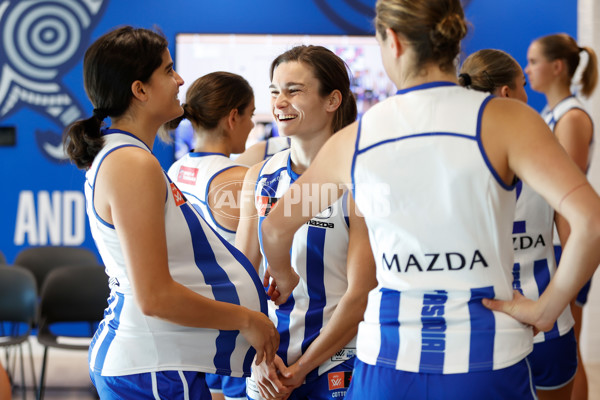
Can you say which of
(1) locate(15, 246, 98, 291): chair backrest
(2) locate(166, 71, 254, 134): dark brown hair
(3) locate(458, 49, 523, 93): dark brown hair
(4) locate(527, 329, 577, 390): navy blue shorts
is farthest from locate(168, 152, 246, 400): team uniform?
(1) locate(15, 246, 98, 291): chair backrest

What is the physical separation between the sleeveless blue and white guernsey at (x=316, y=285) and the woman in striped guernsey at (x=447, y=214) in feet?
1.64

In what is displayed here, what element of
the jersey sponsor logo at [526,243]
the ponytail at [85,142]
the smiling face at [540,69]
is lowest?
the jersey sponsor logo at [526,243]

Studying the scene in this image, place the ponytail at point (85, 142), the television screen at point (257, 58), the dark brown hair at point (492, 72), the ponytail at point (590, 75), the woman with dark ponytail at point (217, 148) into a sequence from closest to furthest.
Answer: the ponytail at point (85, 142)
the dark brown hair at point (492, 72)
the woman with dark ponytail at point (217, 148)
the ponytail at point (590, 75)
the television screen at point (257, 58)

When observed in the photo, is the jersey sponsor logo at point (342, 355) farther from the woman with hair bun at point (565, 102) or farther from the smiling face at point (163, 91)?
the woman with hair bun at point (565, 102)

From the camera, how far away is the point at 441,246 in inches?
49.3

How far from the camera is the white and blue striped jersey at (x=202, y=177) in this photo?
2510mm

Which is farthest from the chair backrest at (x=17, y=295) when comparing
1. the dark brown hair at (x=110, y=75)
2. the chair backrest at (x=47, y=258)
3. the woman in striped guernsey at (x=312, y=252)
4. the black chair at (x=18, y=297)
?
the dark brown hair at (x=110, y=75)

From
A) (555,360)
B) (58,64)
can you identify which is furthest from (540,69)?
(58,64)

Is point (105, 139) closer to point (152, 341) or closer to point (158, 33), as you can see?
point (158, 33)

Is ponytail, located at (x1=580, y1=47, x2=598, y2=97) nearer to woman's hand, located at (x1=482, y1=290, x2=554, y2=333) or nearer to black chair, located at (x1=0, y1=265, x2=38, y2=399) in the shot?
woman's hand, located at (x1=482, y1=290, x2=554, y2=333)

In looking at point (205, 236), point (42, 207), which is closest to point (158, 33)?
point (205, 236)

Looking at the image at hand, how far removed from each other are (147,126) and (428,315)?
83cm

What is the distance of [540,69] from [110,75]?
102 inches

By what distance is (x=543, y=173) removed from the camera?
1.18m
